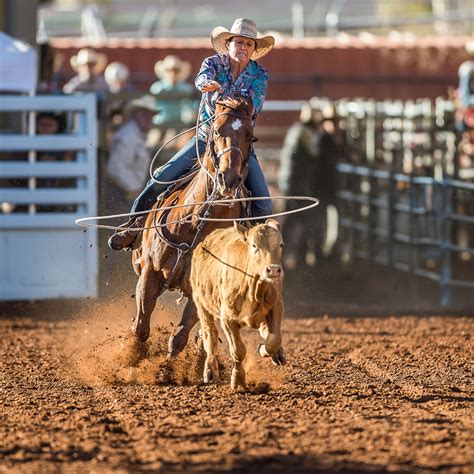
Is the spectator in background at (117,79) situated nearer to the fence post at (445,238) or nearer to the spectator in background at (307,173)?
the spectator in background at (307,173)

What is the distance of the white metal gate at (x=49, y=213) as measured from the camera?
532 inches

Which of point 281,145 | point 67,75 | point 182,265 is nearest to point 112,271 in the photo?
point 182,265

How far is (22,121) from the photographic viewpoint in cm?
1565

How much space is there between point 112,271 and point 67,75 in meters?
10.1


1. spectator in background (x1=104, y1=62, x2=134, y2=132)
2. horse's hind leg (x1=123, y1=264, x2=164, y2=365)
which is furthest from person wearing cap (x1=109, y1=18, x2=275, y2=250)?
spectator in background (x1=104, y1=62, x2=134, y2=132)

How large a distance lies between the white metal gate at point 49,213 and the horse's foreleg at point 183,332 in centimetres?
515

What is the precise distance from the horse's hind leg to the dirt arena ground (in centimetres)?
10

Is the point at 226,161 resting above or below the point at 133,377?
above

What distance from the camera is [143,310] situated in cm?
861

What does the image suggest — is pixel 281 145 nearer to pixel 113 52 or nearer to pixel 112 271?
pixel 113 52

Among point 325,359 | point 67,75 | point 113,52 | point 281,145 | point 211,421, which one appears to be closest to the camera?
point 211,421

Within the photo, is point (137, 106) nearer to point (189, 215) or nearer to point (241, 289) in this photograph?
point (189, 215)

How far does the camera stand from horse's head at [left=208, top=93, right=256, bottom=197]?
772 centimetres

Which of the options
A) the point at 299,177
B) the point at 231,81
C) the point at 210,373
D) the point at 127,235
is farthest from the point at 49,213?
the point at 210,373
